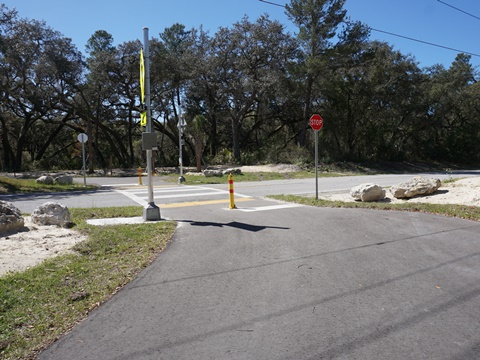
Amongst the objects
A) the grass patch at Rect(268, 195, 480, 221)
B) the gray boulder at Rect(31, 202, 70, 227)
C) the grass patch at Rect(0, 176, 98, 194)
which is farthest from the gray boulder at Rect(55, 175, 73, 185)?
the grass patch at Rect(268, 195, 480, 221)

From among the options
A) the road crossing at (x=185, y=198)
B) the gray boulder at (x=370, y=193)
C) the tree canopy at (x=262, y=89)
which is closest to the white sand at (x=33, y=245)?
the road crossing at (x=185, y=198)

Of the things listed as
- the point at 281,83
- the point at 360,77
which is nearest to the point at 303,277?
the point at 281,83

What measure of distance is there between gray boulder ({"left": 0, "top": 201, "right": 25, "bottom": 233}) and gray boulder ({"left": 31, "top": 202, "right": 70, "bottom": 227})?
0.54 metres

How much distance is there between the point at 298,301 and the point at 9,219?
592cm

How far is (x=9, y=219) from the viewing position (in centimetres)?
714

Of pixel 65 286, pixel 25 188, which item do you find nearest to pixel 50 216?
pixel 65 286

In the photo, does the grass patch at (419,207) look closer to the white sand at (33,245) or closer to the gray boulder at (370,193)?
the gray boulder at (370,193)

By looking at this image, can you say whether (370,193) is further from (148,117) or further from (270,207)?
(148,117)

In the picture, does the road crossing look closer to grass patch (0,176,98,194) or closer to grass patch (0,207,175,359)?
grass patch (0,176,98,194)

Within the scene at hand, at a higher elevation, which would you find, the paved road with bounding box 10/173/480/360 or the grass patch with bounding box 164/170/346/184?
the grass patch with bounding box 164/170/346/184

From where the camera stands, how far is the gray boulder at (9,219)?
7055mm

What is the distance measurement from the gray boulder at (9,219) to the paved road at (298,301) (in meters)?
3.17

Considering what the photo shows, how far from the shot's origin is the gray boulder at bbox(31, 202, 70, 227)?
7.94 meters

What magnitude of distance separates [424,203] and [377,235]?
4519mm
